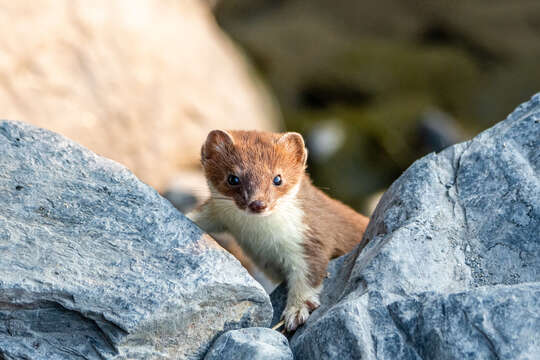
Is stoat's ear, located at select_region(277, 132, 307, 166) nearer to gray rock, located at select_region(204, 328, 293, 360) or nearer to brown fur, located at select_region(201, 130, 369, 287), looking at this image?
brown fur, located at select_region(201, 130, 369, 287)

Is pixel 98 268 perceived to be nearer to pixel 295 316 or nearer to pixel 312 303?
pixel 295 316

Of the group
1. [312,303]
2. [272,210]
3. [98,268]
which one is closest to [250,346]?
[98,268]

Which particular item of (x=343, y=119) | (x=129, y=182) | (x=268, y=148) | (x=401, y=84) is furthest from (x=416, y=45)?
(x=129, y=182)

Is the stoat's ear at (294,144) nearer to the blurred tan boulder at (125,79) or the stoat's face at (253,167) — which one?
the stoat's face at (253,167)

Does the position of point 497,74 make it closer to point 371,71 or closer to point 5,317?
point 371,71

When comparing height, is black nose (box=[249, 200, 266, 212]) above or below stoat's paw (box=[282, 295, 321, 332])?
above

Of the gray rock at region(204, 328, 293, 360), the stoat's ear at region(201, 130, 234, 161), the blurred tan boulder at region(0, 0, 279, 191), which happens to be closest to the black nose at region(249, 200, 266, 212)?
the stoat's ear at region(201, 130, 234, 161)
